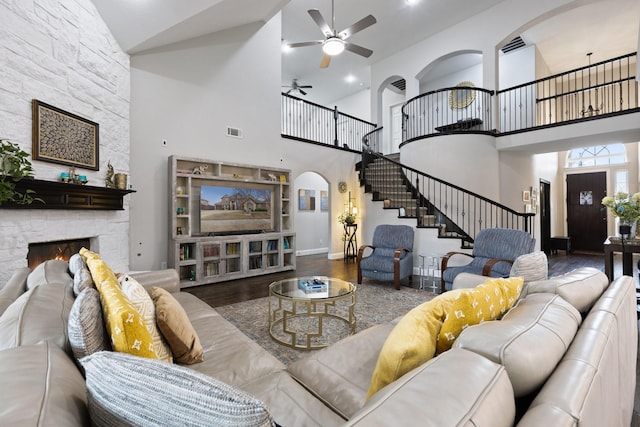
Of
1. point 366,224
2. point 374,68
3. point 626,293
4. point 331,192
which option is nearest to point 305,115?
point 374,68

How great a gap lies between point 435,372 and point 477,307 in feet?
1.77

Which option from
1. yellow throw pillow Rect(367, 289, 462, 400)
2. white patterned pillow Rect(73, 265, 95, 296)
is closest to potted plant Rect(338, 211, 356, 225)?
white patterned pillow Rect(73, 265, 95, 296)

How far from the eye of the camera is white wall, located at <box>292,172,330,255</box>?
7.99 m

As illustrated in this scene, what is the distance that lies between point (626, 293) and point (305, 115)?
9.41 metres

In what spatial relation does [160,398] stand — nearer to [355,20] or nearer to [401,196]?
[401,196]

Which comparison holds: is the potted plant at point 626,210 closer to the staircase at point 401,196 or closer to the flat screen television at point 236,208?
the staircase at point 401,196

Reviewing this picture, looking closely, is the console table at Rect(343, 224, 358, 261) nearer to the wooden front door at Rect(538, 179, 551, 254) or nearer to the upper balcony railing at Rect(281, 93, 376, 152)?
the upper balcony railing at Rect(281, 93, 376, 152)

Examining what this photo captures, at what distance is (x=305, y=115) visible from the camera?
9.82 m

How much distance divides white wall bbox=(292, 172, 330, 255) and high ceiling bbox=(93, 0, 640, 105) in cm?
342

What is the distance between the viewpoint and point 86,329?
0.91 metres

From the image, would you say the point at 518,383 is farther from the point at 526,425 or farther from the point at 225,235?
the point at 225,235

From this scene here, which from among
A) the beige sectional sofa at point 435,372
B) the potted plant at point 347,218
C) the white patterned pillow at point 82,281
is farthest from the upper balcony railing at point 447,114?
the white patterned pillow at point 82,281

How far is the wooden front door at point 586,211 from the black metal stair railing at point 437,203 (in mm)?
3898

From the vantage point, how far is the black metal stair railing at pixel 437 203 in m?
5.60
